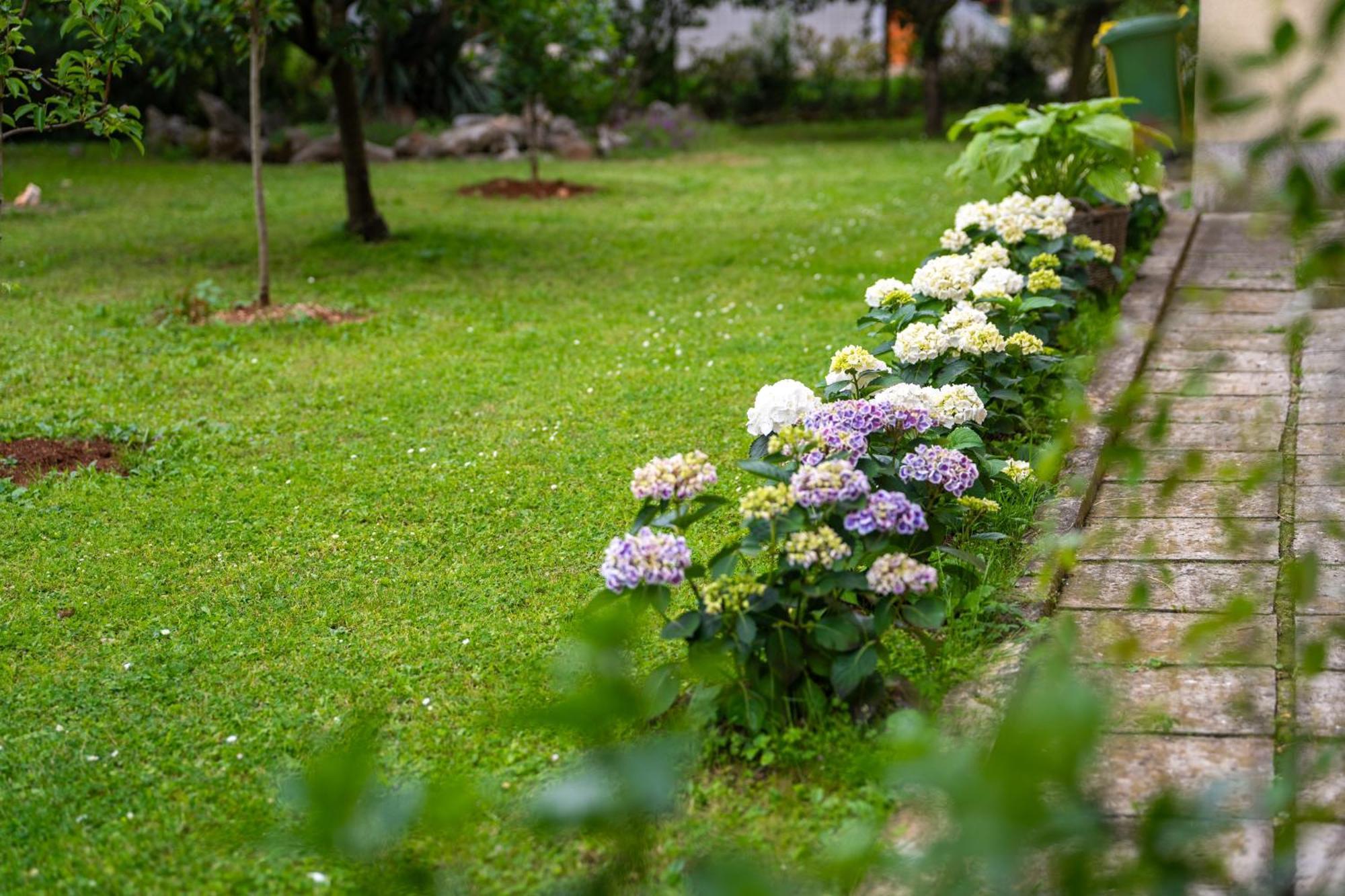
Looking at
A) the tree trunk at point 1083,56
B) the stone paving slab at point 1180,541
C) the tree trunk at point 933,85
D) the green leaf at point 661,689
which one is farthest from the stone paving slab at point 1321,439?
the tree trunk at point 933,85

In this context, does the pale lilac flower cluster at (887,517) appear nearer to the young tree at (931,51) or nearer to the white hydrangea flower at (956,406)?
the white hydrangea flower at (956,406)

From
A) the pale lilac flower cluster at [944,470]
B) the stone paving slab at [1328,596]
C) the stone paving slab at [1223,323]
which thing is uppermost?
the pale lilac flower cluster at [944,470]

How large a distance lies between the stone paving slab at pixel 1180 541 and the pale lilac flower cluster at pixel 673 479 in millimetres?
1157

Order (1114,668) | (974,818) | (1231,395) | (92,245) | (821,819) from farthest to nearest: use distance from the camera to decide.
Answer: (92,245) → (1231,395) → (1114,668) → (821,819) → (974,818)

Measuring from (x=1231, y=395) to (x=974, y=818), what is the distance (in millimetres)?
4159

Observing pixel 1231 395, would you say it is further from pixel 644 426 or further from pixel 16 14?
pixel 16 14

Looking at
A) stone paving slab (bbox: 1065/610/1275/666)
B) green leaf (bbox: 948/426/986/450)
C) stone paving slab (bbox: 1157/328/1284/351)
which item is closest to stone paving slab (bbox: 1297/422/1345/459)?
stone paving slab (bbox: 1157/328/1284/351)

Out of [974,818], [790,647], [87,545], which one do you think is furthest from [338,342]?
[974,818]

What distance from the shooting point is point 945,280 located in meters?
4.59

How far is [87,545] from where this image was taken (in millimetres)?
4168

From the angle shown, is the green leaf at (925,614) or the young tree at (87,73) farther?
the young tree at (87,73)

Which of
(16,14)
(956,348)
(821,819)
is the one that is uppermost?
(16,14)

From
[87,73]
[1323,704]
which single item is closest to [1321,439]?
[1323,704]

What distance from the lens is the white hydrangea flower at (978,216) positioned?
19.0 feet
